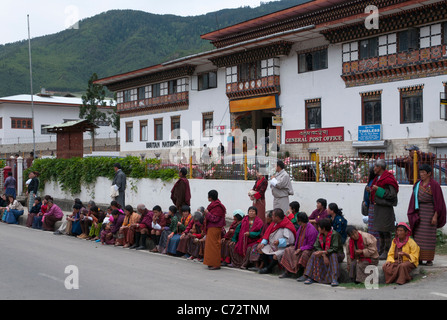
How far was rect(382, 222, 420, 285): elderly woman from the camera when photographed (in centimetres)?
852

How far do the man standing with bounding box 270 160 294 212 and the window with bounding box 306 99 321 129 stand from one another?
17.2 meters

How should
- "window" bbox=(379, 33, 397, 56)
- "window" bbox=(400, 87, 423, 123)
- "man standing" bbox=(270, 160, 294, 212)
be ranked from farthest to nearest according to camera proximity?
1. "window" bbox=(379, 33, 397, 56)
2. "window" bbox=(400, 87, 423, 123)
3. "man standing" bbox=(270, 160, 294, 212)

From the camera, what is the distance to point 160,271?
32.9 ft

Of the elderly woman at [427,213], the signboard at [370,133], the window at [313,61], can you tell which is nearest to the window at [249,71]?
the window at [313,61]

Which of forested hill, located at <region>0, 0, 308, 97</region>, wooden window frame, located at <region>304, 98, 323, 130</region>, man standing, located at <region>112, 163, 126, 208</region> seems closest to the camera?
man standing, located at <region>112, 163, 126, 208</region>

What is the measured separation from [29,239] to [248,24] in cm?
2153

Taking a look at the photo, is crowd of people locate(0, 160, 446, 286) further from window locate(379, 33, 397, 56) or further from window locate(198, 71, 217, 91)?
window locate(198, 71, 217, 91)

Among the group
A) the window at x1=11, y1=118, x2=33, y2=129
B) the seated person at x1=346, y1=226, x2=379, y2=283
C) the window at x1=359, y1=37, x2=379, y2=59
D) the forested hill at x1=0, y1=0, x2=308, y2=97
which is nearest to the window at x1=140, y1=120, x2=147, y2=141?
the window at x1=11, y1=118, x2=33, y2=129

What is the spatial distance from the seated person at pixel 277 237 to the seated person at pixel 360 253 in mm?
1311

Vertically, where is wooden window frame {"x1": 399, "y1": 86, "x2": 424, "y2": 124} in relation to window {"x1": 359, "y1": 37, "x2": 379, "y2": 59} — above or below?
below

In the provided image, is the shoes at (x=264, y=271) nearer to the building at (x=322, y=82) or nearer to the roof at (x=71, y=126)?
the building at (x=322, y=82)

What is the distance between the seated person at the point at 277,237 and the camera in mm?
9727
